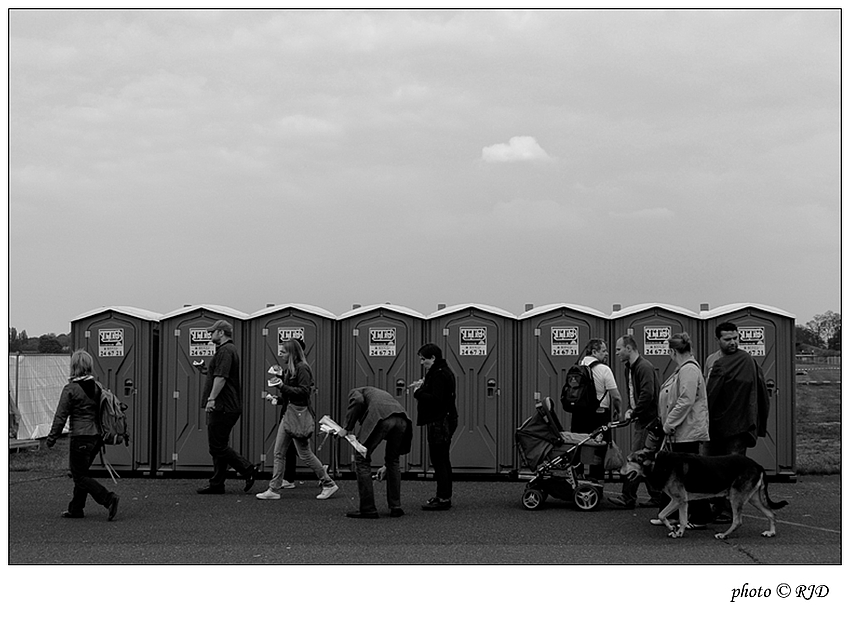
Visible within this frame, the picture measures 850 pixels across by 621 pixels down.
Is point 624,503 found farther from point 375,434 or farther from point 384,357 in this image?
point 384,357

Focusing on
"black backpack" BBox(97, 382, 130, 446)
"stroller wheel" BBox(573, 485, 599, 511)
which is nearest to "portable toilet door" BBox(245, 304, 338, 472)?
"black backpack" BBox(97, 382, 130, 446)

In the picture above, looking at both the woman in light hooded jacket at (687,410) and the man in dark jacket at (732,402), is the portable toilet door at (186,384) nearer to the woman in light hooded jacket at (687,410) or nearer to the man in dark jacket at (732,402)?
the woman in light hooded jacket at (687,410)

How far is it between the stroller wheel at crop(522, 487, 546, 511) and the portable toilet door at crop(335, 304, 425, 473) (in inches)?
95.3

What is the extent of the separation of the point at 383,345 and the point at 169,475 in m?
3.08

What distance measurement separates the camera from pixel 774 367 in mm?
11070

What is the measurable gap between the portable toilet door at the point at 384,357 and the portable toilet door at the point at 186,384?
1.30 meters

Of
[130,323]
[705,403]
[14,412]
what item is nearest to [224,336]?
[130,323]

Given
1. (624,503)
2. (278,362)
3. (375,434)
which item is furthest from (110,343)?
(624,503)

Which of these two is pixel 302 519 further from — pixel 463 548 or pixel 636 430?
pixel 636 430

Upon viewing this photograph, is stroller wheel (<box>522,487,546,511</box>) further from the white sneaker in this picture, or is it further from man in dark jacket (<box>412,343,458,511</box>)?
the white sneaker

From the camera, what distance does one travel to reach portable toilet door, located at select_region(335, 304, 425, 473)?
36.9 feet

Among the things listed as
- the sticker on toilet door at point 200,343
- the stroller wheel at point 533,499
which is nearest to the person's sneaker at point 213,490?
the sticker on toilet door at point 200,343

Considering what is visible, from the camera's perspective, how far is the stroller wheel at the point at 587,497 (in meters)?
8.80

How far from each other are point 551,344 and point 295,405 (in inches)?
132
